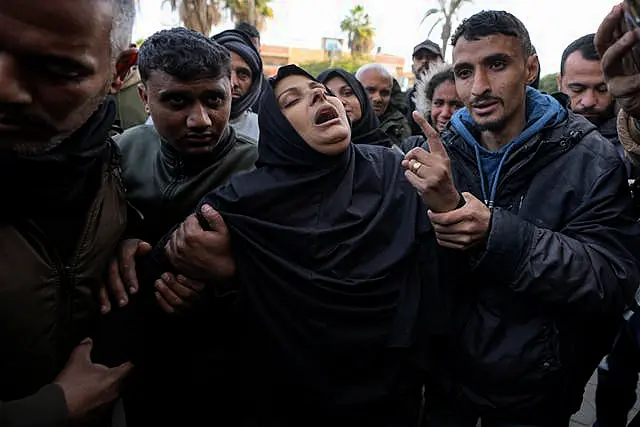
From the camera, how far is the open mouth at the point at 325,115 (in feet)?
5.91

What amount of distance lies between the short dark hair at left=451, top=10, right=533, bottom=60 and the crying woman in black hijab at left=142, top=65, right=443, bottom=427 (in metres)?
0.74

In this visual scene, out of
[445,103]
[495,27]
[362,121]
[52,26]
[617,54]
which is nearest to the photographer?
[52,26]

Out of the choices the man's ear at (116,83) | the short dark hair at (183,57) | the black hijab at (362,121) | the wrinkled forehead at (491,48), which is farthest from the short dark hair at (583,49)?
the man's ear at (116,83)

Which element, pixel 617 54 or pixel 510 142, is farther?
pixel 510 142

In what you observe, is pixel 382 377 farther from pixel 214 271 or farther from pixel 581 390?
pixel 581 390

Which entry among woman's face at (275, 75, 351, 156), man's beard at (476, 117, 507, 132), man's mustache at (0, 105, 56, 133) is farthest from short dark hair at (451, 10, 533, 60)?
man's mustache at (0, 105, 56, 133)

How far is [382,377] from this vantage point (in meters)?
1.68

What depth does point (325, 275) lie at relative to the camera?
1636 millimetres

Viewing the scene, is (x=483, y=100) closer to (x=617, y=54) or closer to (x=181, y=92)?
(x=617, y=54)

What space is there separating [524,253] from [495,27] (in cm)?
100

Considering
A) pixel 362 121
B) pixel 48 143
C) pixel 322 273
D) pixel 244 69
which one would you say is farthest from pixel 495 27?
pixel 244 69

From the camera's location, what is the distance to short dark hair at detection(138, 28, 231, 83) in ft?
6.19

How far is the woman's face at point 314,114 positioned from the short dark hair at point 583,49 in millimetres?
2227

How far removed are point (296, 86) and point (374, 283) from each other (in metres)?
0.81
